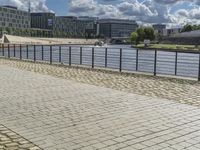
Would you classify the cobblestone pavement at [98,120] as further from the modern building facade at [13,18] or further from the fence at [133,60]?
the modern building facade at [13,18]

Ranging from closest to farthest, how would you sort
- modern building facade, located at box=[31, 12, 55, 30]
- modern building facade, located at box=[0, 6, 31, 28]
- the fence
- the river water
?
1. the fence
2. the river water
3. modern building facade, located at box=[0, 6, 31, 28]
4. modern building facade, located at box=[31, 12, 55, 30]

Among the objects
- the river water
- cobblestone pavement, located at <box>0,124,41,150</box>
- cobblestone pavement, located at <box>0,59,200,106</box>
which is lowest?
cobblestone pavement, located at <box>0,124,41,150</box>

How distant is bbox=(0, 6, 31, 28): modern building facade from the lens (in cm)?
15650

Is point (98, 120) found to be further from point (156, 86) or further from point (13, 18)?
point (13, 18)

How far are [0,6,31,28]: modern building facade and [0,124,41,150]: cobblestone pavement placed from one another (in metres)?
155

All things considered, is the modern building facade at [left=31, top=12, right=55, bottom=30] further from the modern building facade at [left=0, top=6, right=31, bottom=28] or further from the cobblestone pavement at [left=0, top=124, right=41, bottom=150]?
the cobblestone pavement at [left=0, top=124, right=41, bottom=150]

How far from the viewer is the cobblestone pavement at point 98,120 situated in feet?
19.1

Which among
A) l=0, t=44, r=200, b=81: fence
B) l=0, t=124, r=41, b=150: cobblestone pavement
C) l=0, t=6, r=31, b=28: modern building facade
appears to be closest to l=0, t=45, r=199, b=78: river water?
l=0, t=44, r=200, b=81: fence

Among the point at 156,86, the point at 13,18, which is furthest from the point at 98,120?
the point at 13,18

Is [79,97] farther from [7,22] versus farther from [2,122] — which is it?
[7,22]

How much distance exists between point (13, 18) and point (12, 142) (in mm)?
166089

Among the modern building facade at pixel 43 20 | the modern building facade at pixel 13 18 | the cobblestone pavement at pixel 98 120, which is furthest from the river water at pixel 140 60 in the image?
the modern building facade at pixel 43 20

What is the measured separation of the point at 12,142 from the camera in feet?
19.0

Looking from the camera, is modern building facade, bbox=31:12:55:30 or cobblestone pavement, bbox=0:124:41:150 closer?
cobblestone pavement, bbox=0:124:41:150
